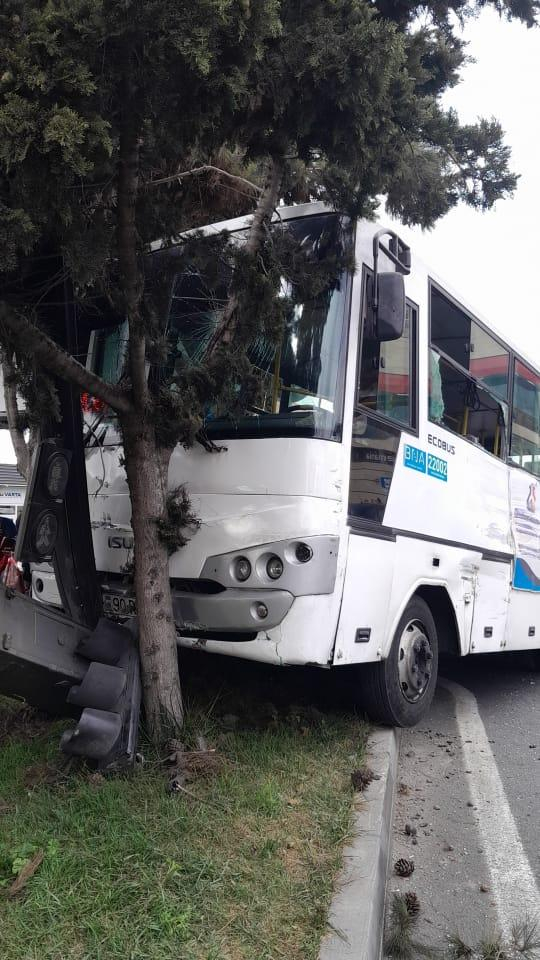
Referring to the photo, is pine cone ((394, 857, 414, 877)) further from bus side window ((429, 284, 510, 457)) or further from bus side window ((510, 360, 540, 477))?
bus side window ((510, 360, 540, 477))

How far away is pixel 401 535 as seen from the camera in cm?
524

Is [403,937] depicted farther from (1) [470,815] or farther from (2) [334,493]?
(2) [334,493]

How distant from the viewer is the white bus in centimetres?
441

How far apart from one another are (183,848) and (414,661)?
258cm

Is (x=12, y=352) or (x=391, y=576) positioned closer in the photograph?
(x=12, y=352)

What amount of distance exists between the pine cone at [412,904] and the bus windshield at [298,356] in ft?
7.56

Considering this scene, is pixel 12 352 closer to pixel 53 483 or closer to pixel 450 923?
pixel 53 483

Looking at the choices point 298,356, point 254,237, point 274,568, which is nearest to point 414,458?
point 298,356

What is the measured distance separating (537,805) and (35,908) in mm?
3146

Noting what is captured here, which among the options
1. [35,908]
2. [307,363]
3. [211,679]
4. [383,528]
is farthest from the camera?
[211,679]

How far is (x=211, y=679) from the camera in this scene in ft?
18.3

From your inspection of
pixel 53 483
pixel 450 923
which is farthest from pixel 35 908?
pixel 53 483

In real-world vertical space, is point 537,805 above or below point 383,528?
below

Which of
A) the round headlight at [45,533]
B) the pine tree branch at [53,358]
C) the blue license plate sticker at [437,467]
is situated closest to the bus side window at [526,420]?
the blue license plate sticker at [437,467]
